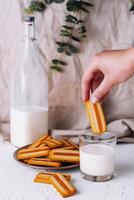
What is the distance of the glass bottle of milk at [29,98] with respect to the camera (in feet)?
3.61

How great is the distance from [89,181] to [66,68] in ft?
1.20

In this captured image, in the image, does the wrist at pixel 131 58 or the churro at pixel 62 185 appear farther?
the wrist at pixel 131 58

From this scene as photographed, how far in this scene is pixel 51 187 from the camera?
87 centimetres

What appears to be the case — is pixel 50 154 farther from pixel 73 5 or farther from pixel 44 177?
pixel 73 5

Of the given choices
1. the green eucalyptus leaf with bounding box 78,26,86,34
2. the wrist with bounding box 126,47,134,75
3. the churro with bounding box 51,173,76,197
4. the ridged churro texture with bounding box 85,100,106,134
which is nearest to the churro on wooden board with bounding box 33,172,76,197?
the churro with bounding box 51,173,76,197

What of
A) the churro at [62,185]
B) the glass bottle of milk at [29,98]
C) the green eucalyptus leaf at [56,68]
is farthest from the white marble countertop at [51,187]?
the green eucalyptus leaf at [56,68]

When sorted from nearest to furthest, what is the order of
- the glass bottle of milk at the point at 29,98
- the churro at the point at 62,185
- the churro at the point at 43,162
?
the churro at the point at 62,185, the churro at the point at 43,162, the glass bottle of milk at the point at 29,98

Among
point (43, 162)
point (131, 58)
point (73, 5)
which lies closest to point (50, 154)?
point (43, 162)

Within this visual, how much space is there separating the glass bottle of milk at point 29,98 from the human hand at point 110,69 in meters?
0.14

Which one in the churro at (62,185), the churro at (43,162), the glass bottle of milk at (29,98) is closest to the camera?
the churro at (62,185)

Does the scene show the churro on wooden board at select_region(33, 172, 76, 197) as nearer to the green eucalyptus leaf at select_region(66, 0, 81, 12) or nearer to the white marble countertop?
the white marble countertop

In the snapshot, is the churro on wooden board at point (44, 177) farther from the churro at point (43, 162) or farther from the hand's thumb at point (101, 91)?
the hand's thumb at point (101, 91)

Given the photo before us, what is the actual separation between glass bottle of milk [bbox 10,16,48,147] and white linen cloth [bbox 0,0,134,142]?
1.5 inches

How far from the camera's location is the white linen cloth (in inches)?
45.5
